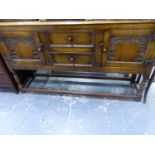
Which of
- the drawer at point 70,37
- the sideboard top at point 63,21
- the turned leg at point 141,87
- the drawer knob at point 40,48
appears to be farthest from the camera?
the turned leg at point 141,87

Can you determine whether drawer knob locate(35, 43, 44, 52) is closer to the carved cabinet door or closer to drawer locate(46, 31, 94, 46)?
drawer locate(46, 31, 94, 46)

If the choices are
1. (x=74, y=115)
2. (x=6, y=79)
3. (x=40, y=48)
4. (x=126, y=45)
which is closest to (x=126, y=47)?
(x=126, y=45)

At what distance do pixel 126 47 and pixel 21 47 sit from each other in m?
0.88

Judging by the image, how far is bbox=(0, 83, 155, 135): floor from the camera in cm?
139

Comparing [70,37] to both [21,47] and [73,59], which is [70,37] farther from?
[21,47]

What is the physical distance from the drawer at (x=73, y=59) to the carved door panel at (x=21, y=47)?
0.14 metres

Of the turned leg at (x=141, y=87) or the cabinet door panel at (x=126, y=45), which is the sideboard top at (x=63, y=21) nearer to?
the cabinet door panel at (x=126, y=45)

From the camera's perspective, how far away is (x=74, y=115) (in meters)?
1.50

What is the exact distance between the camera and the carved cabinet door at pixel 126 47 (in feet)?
3.52

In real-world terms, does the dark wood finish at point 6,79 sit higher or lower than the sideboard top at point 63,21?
lower

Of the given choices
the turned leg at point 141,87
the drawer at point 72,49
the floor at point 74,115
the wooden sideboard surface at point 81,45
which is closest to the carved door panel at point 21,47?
the wooden sideboard surface at point 81,45

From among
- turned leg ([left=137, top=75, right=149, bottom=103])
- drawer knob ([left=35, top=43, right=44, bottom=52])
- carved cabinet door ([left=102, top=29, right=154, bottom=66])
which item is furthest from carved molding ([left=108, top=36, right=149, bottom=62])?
drawer knob ([left=35, top=43, right=44, bottom=52])

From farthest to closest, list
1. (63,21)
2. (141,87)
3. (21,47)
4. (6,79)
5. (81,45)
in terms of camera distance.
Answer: (6,79) → (141,87) → (21,47) → (81,45) → (63,21)

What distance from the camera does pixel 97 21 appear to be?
40.8 inches
